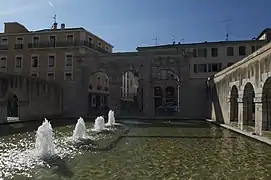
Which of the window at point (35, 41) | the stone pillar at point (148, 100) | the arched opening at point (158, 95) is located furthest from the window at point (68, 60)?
the arched opening at point (158, 95)

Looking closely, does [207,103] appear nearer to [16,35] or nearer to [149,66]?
[149,66]

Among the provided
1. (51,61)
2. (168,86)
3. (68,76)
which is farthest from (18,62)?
(168,86)

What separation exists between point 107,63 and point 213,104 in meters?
15.0

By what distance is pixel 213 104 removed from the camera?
33812 millimetres

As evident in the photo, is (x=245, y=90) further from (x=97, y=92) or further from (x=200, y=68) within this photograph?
(x=97, y=92)

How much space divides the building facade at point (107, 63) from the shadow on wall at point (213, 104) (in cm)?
183

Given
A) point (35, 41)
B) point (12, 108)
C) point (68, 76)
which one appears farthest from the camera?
point (35, 41)

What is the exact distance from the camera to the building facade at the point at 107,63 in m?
38.7

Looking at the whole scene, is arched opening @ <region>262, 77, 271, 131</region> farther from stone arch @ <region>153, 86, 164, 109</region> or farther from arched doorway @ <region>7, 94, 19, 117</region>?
stone arch @ <region>153, 86, 164, 109</region>

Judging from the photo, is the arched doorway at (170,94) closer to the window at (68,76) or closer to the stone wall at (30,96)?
the window at (68,76)

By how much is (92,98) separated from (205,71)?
19.3 m

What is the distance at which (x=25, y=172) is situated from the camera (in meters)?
8.91

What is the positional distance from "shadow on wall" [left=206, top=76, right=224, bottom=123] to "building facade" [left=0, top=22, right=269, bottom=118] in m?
1.83

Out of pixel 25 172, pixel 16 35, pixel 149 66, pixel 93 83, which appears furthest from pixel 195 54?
pixel 25 172
